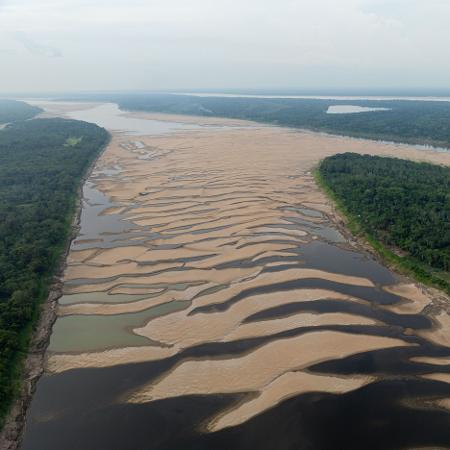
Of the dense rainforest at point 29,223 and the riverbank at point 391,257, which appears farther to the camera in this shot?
the riverbank at point 391,257

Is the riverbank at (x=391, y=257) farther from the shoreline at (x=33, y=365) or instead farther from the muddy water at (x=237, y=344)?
the shoreline at (x=33, y=365)

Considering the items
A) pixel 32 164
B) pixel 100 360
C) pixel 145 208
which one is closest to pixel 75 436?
pixel 100 360

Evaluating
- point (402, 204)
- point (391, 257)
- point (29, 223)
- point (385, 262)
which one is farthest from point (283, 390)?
point (29, 223)

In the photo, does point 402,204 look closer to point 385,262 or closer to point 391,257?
point 391,257

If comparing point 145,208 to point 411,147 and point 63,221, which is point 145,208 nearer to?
point 63,221

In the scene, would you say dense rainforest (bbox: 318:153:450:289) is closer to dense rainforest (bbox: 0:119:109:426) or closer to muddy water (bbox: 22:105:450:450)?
muddy water (bbox: 22:105:450:450)

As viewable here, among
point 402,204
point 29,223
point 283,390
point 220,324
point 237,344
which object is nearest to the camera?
point 283,390

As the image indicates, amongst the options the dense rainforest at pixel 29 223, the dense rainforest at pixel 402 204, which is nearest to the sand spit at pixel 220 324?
the dense rainforest at pixel 29 223
